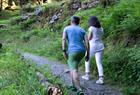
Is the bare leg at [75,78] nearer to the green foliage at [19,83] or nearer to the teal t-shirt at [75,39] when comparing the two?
the teal t-shirt at [75,39]

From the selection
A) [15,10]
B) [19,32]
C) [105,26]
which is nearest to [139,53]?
[105,26]

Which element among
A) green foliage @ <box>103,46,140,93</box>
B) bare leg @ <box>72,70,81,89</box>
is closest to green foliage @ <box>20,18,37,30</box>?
green foliage @ <box>103,46,140,93</box>

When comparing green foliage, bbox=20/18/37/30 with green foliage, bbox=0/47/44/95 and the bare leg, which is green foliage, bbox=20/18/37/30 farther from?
the bare leg

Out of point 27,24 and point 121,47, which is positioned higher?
point 121,47

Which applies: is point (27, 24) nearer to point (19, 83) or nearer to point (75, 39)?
point (75, 39)

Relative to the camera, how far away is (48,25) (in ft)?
86.5

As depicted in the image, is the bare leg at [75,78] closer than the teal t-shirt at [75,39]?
Yes

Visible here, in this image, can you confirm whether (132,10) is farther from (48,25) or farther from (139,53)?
(48,25)

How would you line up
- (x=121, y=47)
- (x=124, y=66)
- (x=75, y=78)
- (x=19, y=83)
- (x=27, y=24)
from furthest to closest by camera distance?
(x=27, y=24) → (x=121, y=47) → (x=124, y=66) → (x=75, y=78) → (x=19, y=83)

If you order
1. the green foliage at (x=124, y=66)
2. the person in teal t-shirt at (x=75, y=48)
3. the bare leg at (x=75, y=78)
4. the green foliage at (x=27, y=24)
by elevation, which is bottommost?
the green foliage at (x=27, y=24)

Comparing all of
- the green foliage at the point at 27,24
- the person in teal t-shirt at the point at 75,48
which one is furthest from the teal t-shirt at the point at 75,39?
the green foliage at the point at 27,24

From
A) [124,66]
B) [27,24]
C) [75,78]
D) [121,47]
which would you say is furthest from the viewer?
[27,24]

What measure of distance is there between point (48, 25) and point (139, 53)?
15.9m

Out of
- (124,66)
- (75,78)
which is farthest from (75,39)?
(124,66)
